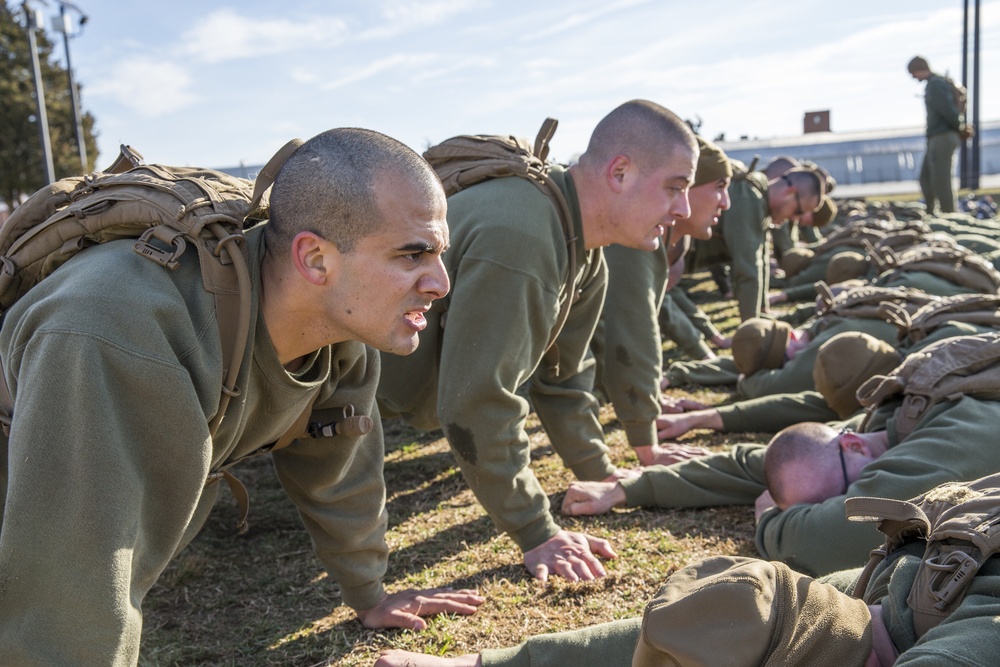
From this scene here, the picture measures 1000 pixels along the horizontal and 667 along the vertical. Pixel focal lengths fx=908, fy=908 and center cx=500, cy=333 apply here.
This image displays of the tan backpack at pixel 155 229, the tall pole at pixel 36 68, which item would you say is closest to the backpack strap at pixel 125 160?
the tan backpack at pixel 155 229

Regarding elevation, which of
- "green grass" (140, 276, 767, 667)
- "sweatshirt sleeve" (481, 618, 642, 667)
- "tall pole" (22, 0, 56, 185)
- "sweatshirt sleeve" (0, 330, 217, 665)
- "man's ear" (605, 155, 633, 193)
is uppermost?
"tall pole" (22, 0, 56, 185)

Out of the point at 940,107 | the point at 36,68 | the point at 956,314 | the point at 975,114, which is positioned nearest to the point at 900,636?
the point at 956,314

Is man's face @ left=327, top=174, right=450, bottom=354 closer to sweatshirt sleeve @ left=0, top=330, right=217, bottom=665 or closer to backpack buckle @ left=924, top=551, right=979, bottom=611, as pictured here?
sweatshirt sleeve @ left=0, top=330, right=217, bottom=665

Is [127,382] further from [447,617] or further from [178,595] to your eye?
[178,595]

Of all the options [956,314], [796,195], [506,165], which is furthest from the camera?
[796,195]

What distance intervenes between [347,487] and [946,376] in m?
2.30

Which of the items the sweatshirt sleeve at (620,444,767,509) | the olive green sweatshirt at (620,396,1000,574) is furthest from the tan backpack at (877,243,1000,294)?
the olive green sweatshirt at (620,396,1000,574)

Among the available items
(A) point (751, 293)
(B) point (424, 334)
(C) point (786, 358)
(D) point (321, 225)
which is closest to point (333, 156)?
(D) point (321, 225)

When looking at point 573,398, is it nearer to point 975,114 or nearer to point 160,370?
point 160,370

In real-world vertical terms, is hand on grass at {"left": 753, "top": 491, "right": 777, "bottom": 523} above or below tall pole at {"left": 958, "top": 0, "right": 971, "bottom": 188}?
below

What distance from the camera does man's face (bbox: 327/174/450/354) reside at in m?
2.35

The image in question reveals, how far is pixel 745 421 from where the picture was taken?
5.43 m

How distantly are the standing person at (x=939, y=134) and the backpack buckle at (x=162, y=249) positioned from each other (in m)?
14.6

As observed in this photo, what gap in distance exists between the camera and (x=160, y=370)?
197cm
